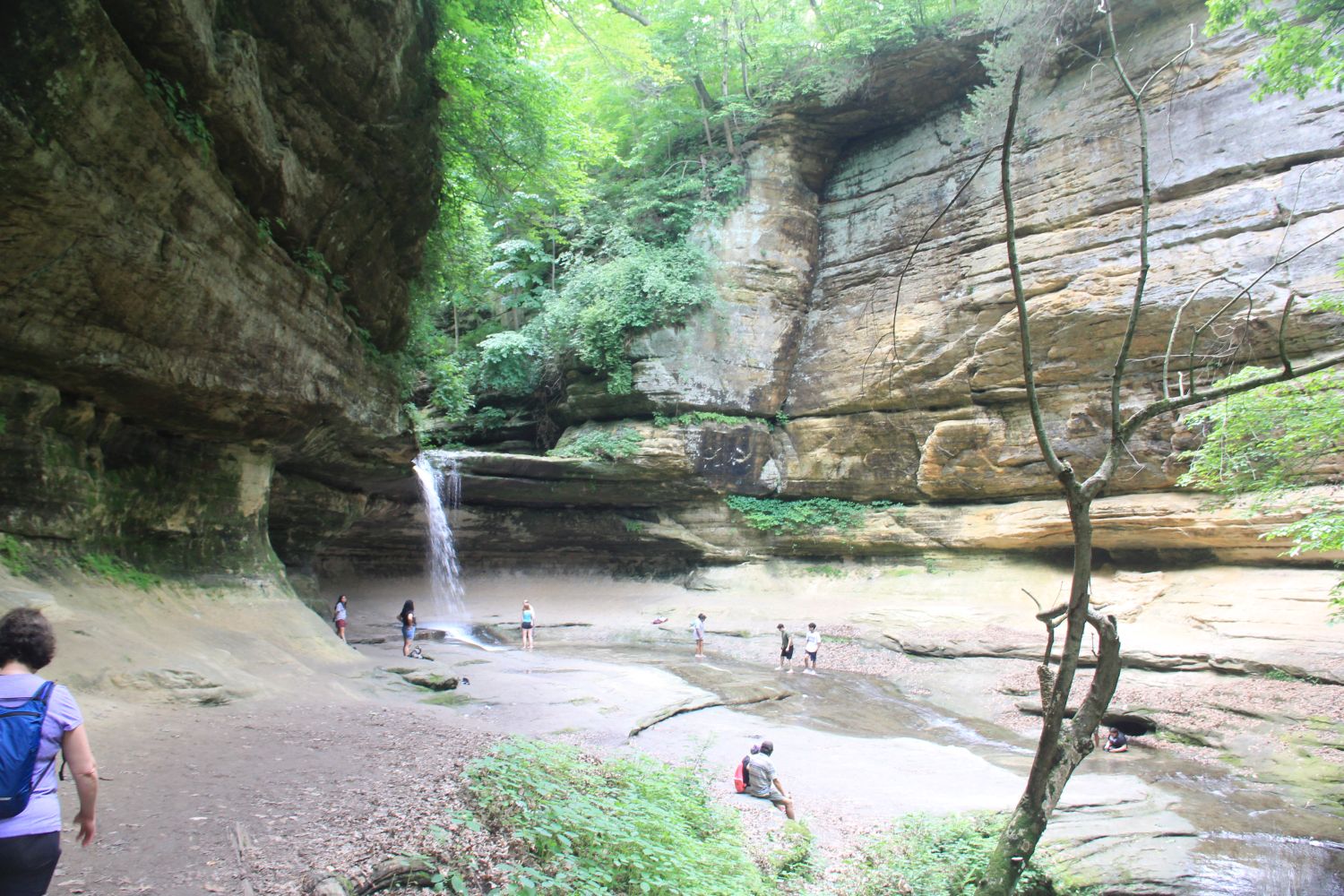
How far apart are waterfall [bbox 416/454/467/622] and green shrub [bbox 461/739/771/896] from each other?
1293cm

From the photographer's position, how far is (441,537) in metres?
19.5

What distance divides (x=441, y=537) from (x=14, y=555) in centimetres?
1262

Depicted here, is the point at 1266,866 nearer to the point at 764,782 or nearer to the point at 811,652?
the point at 764,782

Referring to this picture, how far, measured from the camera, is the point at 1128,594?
1434cm

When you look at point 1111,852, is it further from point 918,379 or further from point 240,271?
point 918,379

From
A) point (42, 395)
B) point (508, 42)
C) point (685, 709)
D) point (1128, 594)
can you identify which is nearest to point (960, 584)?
point (1128, 594)

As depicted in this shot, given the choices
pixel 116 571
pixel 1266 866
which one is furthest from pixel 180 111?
pixel 1266 866

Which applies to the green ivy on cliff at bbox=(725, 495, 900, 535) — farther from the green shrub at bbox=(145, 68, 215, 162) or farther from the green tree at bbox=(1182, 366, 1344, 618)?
the green shrub at bbox=(145, 68, 215, 162)

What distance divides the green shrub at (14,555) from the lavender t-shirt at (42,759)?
6.05 meters

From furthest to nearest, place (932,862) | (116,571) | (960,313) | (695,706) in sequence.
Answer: (960,313) < (695,706) < (116,571) < (932,862)

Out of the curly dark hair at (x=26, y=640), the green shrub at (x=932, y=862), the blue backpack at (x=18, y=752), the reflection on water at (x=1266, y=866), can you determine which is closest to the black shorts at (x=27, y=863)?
the blue backpack at (x=18, y=752)

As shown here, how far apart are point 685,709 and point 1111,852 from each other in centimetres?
550

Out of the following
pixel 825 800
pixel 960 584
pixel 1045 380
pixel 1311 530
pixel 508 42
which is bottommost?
pixel 825 800

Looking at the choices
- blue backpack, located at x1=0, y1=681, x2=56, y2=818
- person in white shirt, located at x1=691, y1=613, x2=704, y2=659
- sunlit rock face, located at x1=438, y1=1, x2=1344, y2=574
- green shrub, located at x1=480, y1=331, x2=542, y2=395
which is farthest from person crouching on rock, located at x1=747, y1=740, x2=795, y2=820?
green shrub, located at x1=480, y1=331, x2=542, y2=395
